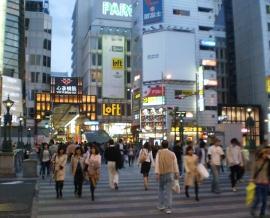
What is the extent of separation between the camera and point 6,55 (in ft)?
197

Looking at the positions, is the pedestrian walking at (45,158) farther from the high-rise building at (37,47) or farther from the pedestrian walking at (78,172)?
the high-rise building at (37,47)

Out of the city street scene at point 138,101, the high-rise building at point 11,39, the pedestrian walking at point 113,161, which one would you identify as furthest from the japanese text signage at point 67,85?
the pedestrian walking at point 113,161

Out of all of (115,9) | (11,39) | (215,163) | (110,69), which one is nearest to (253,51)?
(110,69)

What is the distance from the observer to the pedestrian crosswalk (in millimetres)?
10836

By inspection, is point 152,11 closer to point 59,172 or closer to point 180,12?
point 180,12

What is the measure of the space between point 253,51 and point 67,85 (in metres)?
39.7

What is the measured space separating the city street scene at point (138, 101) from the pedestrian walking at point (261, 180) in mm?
22

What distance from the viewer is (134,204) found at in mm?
12602

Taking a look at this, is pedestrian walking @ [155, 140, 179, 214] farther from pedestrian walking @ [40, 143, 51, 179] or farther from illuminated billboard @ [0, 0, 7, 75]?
illuminated billboard @ [0, 0, 7, 75]

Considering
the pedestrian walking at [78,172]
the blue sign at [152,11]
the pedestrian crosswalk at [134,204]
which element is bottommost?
the pedestrian crosswalk at [134,204]

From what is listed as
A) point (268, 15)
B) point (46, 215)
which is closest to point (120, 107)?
point (268, 15)

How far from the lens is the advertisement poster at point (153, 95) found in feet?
289

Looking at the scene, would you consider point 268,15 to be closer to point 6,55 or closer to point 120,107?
point 120,107

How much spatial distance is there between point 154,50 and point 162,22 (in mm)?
6024
